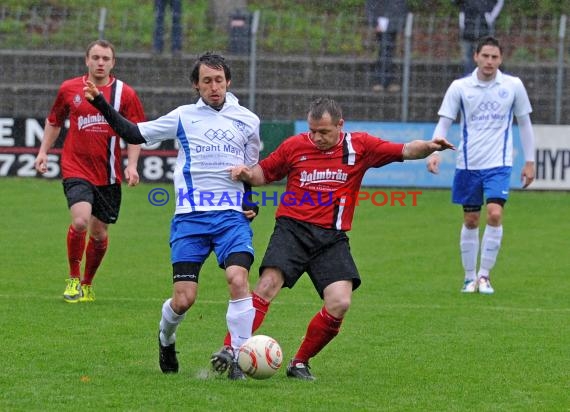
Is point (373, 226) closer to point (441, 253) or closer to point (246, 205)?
point (441, 253)

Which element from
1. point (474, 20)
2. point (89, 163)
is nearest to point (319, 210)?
point (89, 163)

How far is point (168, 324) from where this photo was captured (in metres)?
7.32

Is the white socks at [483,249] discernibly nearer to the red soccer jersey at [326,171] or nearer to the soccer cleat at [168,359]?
the red soccer jersey at [326,171]

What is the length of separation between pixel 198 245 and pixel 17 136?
1225cm

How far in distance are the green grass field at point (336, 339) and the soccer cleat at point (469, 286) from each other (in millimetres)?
185

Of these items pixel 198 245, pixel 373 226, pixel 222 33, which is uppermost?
pixel 222 33

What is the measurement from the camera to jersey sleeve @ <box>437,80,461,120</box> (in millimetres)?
11516

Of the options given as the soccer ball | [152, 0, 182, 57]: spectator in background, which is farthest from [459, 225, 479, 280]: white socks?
[152, 0, 182, 57]: spectator in background

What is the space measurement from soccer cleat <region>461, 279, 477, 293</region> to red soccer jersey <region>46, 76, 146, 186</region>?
340 cm

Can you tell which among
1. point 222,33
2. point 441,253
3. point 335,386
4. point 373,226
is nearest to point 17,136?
point 222,33

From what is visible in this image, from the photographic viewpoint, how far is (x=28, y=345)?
8.28m

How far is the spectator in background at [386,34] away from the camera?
1995cm

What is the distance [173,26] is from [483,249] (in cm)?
1060

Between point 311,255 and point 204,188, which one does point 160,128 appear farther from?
point 311,255
